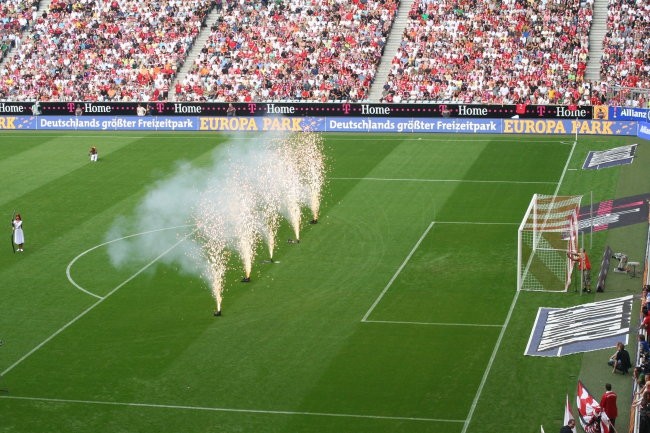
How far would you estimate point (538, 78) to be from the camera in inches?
2518

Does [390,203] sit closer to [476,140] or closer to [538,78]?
[476,140]

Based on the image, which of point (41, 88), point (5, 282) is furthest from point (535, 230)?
point (41, 88)

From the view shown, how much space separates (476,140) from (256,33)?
19367 mm

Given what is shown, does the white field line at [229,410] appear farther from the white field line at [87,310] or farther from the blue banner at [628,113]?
the blue banner at [628,113]

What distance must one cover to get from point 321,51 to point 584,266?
38246mm

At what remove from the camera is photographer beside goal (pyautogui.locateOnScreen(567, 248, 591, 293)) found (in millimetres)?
34222

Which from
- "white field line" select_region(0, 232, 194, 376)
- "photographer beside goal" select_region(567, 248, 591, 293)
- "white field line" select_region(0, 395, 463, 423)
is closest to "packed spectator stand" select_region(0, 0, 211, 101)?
"white field line" select_region(0, 232, 194, 376)

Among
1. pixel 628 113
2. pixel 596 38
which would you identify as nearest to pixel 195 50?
pixel 596 38

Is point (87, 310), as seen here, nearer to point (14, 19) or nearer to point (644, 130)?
point (644, 130)

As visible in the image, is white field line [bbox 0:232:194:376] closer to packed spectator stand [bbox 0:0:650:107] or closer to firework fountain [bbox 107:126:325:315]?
firework fountain [bbox 107:126:325:315]

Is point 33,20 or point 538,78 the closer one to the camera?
point 538,78

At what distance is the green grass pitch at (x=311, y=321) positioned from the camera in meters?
26.2

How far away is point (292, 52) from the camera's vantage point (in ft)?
230

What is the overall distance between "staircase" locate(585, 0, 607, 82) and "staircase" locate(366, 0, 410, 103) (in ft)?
39.0
